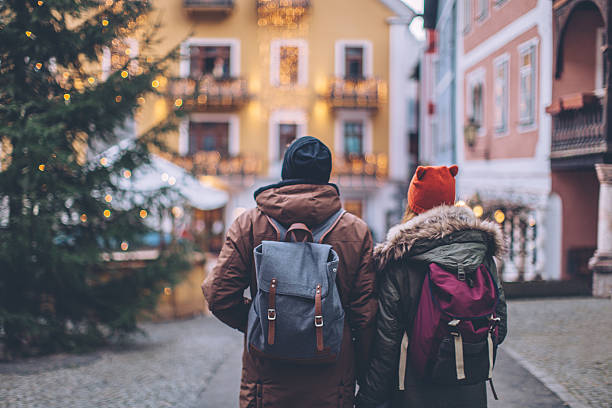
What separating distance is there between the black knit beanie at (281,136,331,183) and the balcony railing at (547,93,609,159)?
7033mm

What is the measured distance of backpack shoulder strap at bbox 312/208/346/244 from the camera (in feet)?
8.81

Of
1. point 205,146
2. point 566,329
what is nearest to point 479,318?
point 566,329

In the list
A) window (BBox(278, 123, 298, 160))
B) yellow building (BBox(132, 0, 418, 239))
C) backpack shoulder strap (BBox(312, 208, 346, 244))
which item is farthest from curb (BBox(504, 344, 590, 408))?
window (BBox(278, 123, 298, 160))

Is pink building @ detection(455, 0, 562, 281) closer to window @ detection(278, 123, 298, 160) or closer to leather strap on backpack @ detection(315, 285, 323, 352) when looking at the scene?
leather strap on backpack @ detection(315, 285, 323, 352)

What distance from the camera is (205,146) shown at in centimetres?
2578

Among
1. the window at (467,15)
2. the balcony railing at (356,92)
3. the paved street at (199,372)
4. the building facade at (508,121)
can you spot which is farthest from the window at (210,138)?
the paved street at (199,372)

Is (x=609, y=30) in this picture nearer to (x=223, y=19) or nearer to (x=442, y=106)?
(x=442, y=106)

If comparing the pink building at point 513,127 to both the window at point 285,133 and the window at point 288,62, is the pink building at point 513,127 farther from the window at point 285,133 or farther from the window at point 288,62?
the window at point 285,133

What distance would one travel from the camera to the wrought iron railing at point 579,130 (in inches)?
346

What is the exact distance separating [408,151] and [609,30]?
18.8m

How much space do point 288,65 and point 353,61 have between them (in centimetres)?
267

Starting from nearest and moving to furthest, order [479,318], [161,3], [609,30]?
1. [479,318]
2. [609,30]
3. [161,3]

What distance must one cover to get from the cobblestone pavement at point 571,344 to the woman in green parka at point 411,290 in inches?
100

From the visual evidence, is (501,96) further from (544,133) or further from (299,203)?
(299,203)
